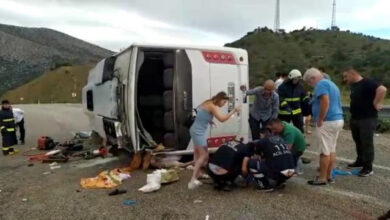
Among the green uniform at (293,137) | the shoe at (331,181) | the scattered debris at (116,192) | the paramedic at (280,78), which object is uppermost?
the paramedic at (280,78)

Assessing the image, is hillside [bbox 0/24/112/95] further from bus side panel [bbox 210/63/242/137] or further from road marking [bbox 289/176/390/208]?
road marking [bbox 289/176/390/208]

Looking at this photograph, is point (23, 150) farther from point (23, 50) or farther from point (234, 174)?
point (23, 50)

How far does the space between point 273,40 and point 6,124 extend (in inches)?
2349

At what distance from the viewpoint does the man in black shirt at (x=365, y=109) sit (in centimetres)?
701

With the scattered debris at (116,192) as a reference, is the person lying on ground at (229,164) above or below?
above

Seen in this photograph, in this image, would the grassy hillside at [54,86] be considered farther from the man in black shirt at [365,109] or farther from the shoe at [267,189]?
the shoe at [267,189]

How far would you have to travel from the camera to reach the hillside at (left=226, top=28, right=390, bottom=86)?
44281mm

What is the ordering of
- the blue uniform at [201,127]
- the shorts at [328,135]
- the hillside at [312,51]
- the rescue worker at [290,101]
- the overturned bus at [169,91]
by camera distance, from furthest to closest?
the hillside at [312,51]
the rescue worker at [290,101]
the overturned bus at [169,91]
the blue uniform at [201,127]
the shorts at [328,135]

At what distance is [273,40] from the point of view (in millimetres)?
69000

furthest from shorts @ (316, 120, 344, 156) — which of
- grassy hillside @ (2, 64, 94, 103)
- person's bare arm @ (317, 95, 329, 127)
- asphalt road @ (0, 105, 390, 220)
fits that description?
grassy hillside @ (2, 64, 94, 103)

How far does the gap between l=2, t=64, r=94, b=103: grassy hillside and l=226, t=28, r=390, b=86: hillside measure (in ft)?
111

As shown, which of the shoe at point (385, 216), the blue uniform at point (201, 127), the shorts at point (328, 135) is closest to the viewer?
the shoe at point (385, 216)

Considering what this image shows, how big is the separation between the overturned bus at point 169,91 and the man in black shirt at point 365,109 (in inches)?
73.7

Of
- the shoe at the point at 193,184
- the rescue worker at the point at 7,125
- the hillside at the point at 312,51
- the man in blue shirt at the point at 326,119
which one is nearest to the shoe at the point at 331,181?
the man in blue shirt at the point at 326,119
